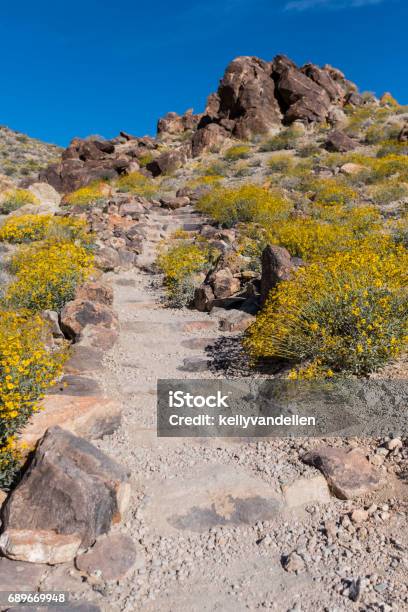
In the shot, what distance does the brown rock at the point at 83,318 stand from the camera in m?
7.04

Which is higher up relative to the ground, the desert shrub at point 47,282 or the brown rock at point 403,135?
the brown rock at point 403,135

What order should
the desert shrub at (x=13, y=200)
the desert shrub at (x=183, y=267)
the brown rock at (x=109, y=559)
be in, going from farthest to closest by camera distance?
the desert shrub at (x=13, y=200) → the desert shrub at (x=183, y=267) → the brown rock at (x=109, y=559)

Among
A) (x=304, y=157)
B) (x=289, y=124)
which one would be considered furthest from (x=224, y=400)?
(x=289, y=124)

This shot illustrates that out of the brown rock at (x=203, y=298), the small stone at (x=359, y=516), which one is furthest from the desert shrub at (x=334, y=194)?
the small stone at (x=359, y=516)

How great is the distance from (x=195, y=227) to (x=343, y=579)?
14.2m

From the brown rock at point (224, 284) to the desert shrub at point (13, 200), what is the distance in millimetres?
12028

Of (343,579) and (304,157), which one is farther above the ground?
(304,157)

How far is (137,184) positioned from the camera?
2561cm

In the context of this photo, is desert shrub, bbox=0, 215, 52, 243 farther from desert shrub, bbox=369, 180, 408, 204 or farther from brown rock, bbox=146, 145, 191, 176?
brown rock, bbox=146, 145, 191, 176

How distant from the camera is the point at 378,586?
9.29 feet

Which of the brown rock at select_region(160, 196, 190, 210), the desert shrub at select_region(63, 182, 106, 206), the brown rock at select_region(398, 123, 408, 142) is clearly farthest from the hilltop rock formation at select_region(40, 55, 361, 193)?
the brown rock at select_region(160, 196, 190, 210)

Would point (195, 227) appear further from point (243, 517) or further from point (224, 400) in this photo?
point (243, 517)

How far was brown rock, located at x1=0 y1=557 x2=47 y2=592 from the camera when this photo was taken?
2.93 metres

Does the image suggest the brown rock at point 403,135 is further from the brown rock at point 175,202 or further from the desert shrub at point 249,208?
the brown rock at point 175,202
